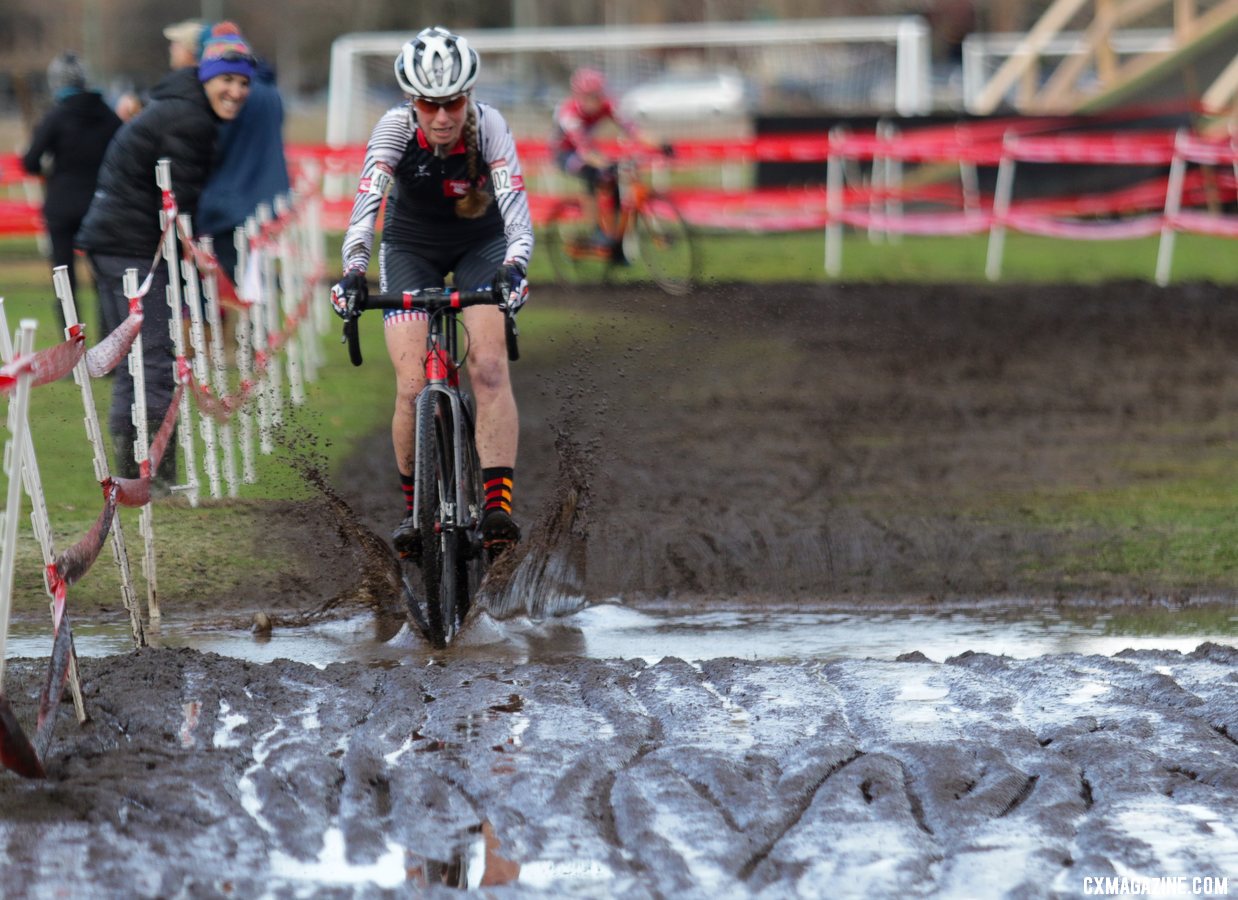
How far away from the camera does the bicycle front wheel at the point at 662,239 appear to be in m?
18.2

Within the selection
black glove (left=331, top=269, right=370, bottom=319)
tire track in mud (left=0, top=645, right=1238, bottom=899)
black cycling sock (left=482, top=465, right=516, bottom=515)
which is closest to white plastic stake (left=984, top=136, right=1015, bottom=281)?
black cycling sock (left=482, top=465, right=516, bottom=515)

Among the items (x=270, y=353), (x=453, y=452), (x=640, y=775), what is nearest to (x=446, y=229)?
(x=453, y=452)

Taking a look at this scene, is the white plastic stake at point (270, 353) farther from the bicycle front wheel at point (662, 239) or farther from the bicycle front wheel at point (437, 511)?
the bicycle front wheel at point (662, 239)

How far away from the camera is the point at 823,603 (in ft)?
24.0

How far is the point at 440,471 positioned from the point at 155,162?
342 centimetres

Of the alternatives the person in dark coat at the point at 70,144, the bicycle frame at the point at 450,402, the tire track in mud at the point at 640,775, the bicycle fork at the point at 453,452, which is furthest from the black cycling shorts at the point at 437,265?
the person in dark coat at the point at 70,144

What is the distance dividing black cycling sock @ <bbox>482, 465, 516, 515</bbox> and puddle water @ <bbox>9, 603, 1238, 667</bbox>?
47 cm

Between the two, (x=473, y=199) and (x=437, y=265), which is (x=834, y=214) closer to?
(x=437, y=265)

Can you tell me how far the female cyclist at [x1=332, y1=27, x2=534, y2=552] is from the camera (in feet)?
21.6

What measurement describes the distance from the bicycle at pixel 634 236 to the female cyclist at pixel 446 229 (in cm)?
1054

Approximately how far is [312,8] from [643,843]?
190ft

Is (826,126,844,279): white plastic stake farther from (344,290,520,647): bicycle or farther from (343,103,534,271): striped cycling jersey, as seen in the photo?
(344,290,520,647): bicycle

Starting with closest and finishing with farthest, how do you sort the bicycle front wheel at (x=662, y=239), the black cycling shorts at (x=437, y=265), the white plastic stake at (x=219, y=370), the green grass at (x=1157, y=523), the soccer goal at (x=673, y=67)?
the black cycling shorts at (x=437, y=265), the green grass at (x=1157, y=523), the white plastic stake at (x=219, y=370), the bicycle front wheel at (x=662, y=239), the soccer goal at (x=673, y=67)

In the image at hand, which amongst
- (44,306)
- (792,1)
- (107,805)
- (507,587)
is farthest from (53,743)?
(792,1)
